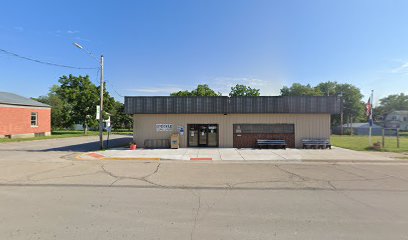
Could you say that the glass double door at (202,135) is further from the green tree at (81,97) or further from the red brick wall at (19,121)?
the green tree at (81,97)

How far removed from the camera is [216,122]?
62.4ft

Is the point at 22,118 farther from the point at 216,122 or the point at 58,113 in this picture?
the point at 216,122

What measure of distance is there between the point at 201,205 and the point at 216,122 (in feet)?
45.0

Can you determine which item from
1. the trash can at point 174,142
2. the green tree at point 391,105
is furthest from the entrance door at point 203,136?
the green tree at point 391,105

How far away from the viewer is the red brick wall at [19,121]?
27500 mm

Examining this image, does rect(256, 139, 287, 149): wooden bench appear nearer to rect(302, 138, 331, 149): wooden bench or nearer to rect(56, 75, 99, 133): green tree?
rect(302, 138, 331, 149): wooden bench

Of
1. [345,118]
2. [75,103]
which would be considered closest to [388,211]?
[75,103]

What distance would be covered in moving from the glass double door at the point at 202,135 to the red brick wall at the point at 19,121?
24.8 meters

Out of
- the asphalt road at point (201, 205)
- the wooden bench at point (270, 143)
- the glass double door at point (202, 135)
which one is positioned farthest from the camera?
the glass double door at point (202, 135)

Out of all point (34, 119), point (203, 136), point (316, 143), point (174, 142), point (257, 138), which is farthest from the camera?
point (34, 119)

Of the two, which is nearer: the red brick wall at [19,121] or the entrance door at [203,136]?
the entrance door at [203,136]

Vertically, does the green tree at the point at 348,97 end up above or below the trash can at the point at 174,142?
above

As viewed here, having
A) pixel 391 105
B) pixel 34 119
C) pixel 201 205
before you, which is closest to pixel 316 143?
pixel 201 205

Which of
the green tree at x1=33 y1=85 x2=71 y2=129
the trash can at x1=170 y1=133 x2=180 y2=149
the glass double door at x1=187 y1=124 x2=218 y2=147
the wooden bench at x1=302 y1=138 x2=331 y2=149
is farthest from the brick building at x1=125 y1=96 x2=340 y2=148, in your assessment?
the green tree at x1=33 y1=85 x2=71 y2=129
